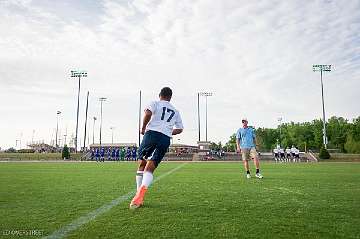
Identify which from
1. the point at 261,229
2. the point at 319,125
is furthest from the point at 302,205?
the point at 319,125

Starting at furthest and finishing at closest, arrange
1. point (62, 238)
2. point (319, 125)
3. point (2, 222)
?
1. point (319, 125)
2. point (2, 222)
3. point (62, 238)

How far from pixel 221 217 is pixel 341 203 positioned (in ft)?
7.99

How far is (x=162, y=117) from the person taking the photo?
5.91 m

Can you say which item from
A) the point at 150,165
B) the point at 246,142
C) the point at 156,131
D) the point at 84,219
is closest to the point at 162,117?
the point at 156,131

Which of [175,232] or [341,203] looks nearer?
[175,232]

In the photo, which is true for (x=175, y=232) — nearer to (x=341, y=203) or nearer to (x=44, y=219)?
(x=44, y=219)

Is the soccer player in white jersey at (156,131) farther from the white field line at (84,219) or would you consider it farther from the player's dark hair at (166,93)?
the white field line at (84,219)

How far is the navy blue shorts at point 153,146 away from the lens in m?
5.78

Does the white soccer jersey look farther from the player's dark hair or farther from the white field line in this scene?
the white field line

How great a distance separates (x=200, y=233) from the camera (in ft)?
11.8

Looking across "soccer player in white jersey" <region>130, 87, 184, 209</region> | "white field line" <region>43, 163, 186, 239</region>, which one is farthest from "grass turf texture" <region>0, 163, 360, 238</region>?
"soccer player in white jersey" <region>130, 87, 184, 209</region>

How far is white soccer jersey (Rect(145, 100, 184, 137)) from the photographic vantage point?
5.87 meters

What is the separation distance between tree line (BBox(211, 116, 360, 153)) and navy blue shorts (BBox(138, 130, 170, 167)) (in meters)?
91.0

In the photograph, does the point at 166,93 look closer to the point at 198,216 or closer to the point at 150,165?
the point at 150,165
